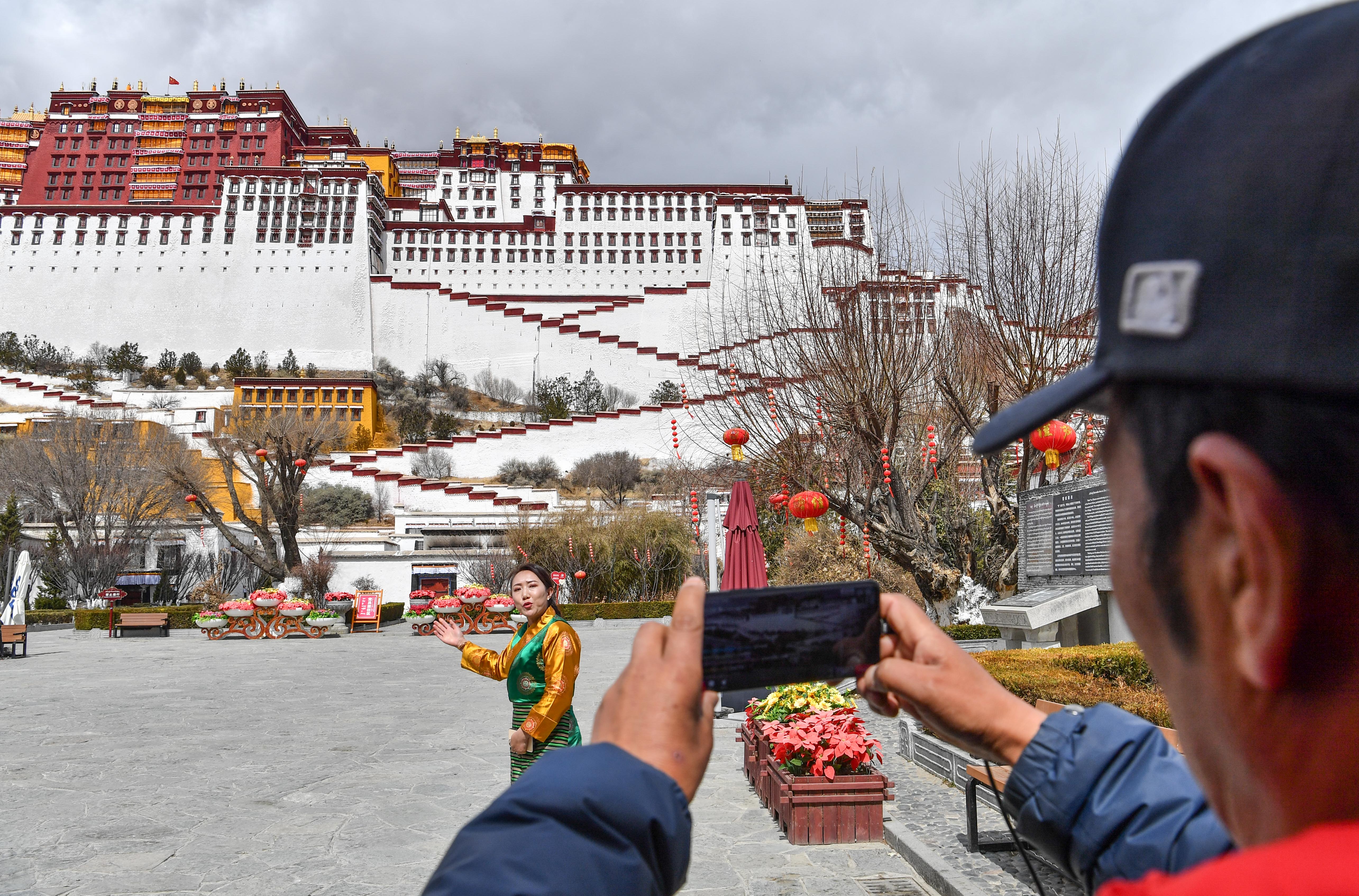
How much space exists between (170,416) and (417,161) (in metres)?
32.7

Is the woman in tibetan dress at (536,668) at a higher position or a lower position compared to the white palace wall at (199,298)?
lower

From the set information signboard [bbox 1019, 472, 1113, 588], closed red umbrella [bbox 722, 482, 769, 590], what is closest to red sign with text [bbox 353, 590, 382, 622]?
closed red umbrella [bbox 722, 482, 769, 590]

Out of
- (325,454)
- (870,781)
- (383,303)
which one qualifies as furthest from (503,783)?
(383,303)

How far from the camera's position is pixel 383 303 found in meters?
51.3

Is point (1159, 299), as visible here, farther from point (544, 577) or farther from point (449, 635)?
point (449, 635)

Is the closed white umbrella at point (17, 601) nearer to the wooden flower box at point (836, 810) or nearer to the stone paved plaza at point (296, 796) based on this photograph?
the stone paved plaza at point (296, 796)

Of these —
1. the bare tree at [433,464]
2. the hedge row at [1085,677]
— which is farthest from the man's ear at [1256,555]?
the bare tree at [433,464]

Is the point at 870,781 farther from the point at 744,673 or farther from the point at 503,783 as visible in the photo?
the point at 744,673

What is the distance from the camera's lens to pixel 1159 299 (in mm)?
494

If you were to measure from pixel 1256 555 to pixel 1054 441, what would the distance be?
9.09 meters

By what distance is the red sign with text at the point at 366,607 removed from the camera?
22766mm

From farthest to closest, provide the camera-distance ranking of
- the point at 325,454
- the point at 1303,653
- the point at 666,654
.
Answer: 1. the point at 325,454
2. the point at 666,654
3. the point at 1303,653

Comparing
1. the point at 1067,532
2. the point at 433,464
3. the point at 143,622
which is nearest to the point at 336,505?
the point at 433,464

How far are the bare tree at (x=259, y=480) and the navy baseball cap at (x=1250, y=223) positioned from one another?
998 inches
